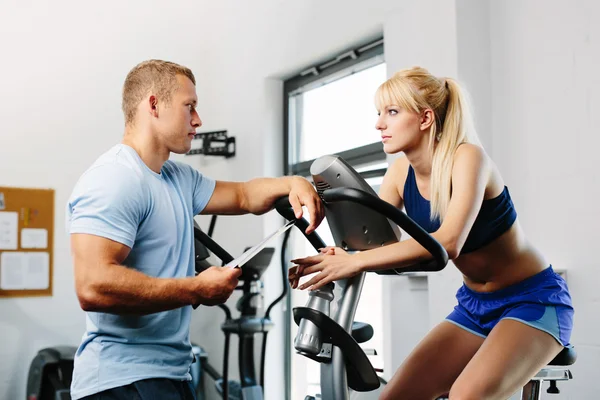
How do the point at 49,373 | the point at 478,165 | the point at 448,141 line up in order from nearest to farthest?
the point at 478,165
the point at 448,141
the point at 49,373

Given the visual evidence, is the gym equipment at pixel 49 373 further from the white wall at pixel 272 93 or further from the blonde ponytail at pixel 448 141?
the blonde ponytail at pixel 448 141

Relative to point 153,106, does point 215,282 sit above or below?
below

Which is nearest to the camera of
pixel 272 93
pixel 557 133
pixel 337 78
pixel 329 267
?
pixel 329 267

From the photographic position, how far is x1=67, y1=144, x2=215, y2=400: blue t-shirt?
A: 1487mm

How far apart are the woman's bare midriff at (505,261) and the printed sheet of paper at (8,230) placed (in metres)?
3.51

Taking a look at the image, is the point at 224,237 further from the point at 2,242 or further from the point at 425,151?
the point at 425,151

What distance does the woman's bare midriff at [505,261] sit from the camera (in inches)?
75.1

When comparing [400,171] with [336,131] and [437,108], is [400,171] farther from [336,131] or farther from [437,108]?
[336,131]

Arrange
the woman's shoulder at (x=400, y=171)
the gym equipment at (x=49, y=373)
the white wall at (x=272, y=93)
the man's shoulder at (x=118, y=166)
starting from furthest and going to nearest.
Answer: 1. the gym equipment at (x=49, y=373)
2. the white wall at (x=272, y=93)
3. the woman's shoulder at (x=400, y=171)
4. the man's shoulder at (x=118, y=166)


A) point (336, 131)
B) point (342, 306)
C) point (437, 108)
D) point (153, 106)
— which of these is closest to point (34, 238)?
point (336, 131)

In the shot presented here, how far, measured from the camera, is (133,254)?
1579 mm

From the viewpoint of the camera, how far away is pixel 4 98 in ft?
15.2

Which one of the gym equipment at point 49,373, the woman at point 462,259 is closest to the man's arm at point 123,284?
the woman at point 462,259

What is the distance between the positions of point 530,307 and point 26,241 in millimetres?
3709
